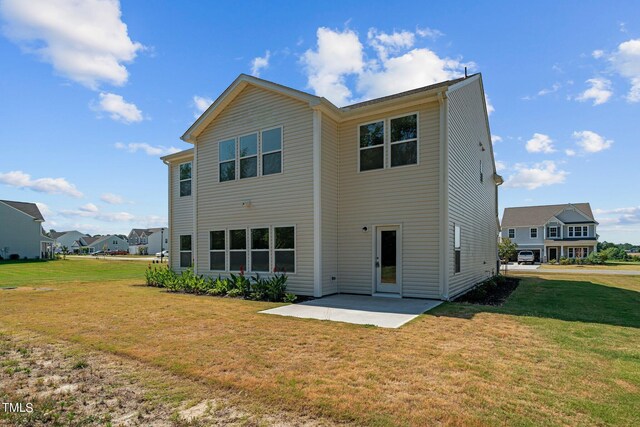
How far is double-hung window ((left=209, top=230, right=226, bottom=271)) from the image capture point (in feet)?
43.5

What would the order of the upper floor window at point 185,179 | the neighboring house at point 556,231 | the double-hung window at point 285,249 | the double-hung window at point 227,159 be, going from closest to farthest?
1. the double-hung window at point 285,249
2. the double-hung window at point 227,159
3. the upper floor window at point 185,179
4. the neighboring house at point 556,231

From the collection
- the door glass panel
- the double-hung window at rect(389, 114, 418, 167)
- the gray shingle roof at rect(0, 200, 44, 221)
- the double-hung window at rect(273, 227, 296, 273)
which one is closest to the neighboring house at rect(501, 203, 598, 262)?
the door glass panel

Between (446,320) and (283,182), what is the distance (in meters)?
6.64

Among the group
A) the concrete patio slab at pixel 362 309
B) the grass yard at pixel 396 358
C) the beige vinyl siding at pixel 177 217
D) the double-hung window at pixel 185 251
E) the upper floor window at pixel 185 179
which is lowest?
the concrete patio slab at pixel 362 309

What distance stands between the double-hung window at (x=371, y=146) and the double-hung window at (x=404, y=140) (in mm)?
360

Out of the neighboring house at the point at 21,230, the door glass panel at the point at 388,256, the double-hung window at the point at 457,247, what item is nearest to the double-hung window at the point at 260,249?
the door glass panel at the point at 388,256

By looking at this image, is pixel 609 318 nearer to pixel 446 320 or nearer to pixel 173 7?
pixel 446 320

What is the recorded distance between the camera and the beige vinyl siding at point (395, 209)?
33.0ft

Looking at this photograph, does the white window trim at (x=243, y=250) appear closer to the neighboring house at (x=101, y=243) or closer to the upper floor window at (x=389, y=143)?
the upper floor window at (x=389, y=143)

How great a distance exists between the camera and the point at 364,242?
1113 centimetres

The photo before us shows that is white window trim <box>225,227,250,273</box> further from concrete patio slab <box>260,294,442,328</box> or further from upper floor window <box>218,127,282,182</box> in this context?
concrete patio slab <box>260,294,442,328</box>

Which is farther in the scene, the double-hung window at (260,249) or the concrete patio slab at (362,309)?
the double-hung window at (260,249)

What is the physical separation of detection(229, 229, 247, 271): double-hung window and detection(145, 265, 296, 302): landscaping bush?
0.43 meters

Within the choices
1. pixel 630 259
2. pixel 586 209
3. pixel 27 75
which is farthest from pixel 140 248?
Answer: pixel 630 259
